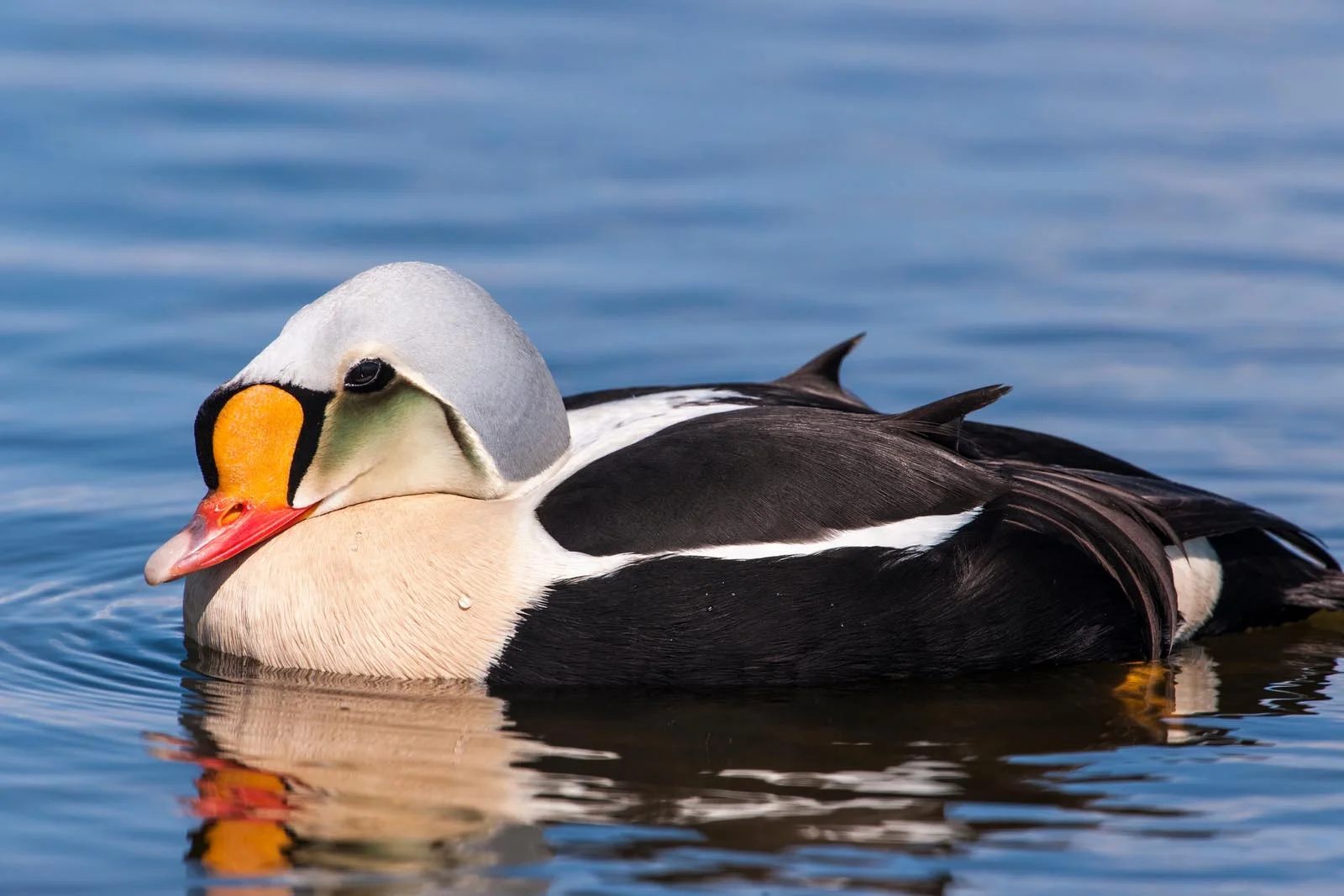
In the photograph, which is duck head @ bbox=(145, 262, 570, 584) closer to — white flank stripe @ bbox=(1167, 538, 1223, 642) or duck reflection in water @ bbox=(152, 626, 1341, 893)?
duck reflection in water @ bbox=(152, 626, 1341, 893)

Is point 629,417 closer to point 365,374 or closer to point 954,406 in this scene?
point 365,374

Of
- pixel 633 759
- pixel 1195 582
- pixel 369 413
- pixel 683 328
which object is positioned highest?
pixel 683 328

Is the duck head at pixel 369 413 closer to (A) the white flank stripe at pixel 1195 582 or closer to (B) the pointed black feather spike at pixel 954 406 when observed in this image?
(B) the pointed black feather spike at pixel 954 406

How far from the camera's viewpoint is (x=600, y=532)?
645cm

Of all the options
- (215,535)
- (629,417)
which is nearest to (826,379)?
(629,417)

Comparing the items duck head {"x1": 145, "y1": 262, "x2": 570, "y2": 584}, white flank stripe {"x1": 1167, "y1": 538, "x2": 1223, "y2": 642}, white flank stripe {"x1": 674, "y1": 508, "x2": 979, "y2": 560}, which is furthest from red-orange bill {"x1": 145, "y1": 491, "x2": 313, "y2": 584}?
white flank stripe {"x1": 1167, "y1": 538, "x2": 1223, "y2": 642}

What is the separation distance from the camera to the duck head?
6695mm

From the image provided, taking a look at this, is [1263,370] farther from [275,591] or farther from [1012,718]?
[275,591]

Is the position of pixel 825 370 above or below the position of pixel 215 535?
above

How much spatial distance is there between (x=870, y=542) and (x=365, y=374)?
1542 millimetres

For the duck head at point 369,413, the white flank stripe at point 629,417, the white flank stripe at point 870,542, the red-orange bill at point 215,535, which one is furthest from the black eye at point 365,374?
the white flank stripe at point 870,542

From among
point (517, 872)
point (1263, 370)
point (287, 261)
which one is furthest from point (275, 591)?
point (1263, 370)

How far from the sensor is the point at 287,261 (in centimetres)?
1057

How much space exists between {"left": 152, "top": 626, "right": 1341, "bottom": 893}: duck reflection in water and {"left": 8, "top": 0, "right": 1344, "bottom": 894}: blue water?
0.7 inches
